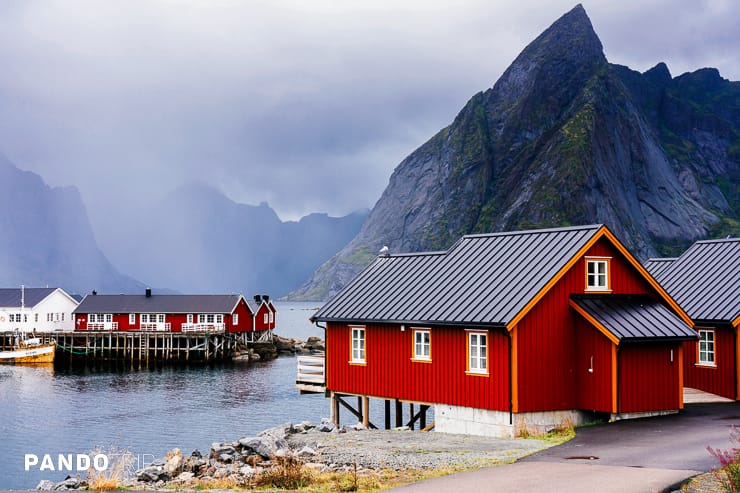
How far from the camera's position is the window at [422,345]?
Result: 3217 centimetres

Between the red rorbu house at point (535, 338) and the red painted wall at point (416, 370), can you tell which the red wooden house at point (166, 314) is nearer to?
the red painted wall at point (416, 370)

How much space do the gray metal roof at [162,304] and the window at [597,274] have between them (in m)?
78.7

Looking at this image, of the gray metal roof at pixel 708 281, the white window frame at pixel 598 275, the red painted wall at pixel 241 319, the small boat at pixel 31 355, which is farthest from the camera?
the red painted wall at pixel 241 319

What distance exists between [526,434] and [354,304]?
1039 centimetres

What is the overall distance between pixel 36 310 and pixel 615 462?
101449mm

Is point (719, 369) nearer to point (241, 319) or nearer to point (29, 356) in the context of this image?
point (241, 319)

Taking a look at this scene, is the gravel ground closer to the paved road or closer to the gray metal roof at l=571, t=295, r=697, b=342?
the paved road

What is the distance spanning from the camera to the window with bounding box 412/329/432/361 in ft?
106

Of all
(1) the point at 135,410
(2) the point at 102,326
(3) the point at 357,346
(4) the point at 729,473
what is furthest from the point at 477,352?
(2) the point at 102,326

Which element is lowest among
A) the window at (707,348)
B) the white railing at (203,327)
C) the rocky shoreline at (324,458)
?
the rocky shoreline at (324,458)

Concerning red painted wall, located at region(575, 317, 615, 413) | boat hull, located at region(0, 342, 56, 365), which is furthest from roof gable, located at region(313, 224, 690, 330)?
boat hull, located at region(0, 342, 56, 365)

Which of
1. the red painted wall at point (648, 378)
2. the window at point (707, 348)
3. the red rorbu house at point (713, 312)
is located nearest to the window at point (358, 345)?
the red painted wall at point (648, 378)

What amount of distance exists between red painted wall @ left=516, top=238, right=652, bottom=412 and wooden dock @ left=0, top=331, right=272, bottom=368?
7566 cm

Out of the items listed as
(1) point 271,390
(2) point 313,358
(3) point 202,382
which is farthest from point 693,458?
(3) point 202,382
